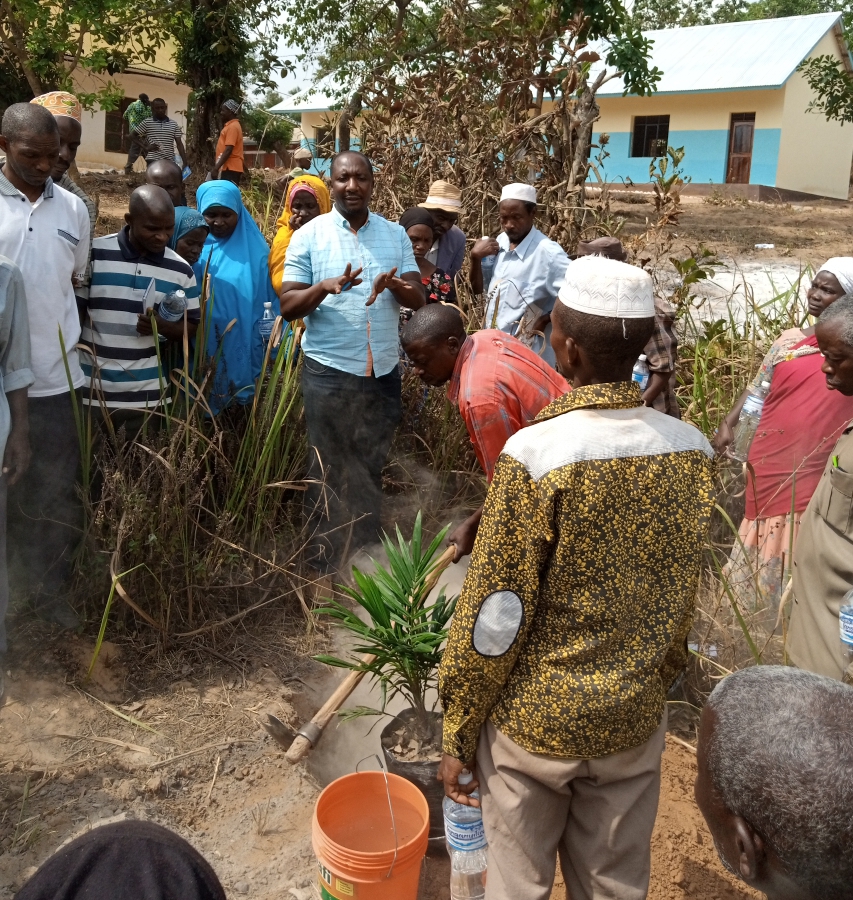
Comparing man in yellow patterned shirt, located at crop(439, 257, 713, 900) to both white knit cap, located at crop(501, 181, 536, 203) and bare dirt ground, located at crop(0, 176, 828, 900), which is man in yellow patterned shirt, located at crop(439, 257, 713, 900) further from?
white knit cap, located at crop(501, 181, 536, 203)

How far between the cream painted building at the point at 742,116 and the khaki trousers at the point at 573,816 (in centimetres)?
2128

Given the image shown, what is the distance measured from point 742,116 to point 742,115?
3 cm

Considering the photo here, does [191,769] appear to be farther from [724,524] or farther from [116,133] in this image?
[116,133]

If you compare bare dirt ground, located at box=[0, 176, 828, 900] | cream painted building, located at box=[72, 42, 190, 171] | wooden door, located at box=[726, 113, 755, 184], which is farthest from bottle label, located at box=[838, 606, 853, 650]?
wooden door, located at box=[726, 113, 755, 184]

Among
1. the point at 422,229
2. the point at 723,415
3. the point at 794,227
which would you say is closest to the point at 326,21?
the point at 794,227

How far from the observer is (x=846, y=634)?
98.2 inches

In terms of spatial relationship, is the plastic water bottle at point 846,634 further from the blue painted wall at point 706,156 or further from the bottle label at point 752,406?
the blue painted wall at point 706,156

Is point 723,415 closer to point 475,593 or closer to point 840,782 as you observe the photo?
point 475,593

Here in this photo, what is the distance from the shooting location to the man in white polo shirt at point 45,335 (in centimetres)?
332

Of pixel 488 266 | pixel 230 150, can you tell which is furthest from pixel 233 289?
pixel 230 150

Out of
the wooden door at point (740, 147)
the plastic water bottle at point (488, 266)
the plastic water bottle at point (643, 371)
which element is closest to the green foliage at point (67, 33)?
the plastic water bottle at point (488, 266)

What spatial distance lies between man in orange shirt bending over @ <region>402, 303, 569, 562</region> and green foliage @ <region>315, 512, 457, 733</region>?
24cm

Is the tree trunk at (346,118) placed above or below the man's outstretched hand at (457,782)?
above

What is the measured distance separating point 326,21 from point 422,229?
1052 centimetres
